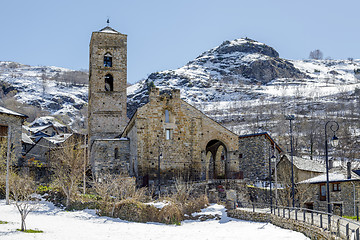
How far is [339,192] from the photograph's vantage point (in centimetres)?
4381

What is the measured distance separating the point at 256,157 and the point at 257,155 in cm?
28

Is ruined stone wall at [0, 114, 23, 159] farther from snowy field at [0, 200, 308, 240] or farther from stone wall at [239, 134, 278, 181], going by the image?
stone wall at [239, 134, 278, 181]

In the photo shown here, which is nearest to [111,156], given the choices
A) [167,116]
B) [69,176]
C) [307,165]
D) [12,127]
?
[167,116]

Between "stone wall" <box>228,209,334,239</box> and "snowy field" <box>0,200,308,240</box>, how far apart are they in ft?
1.40

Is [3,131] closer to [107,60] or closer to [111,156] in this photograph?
[111,156]

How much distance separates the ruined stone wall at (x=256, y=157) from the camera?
5100 cm

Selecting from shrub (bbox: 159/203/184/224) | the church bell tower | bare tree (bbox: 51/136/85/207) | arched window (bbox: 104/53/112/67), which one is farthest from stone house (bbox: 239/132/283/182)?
bare tree (bbox: 51/136/85/207)

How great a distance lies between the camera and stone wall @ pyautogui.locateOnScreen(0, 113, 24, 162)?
155 ft

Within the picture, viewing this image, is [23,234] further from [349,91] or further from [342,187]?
[349,91]

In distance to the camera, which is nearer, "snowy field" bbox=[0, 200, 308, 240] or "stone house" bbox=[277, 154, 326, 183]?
"snowy field" bbox=[0, 200, 308, 240]

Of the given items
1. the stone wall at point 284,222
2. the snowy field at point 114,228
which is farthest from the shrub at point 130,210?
the stone wall at point 284,222

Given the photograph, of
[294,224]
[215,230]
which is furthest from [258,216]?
[294,224]

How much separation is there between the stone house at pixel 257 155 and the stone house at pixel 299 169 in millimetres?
1775

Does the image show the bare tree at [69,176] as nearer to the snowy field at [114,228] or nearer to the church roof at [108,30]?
the snowy field at [114,228]
